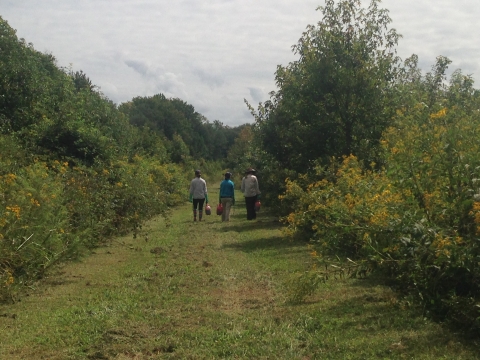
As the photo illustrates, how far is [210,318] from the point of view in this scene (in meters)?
7.04

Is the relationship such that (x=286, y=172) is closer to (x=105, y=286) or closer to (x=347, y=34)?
(x=347, y=34)

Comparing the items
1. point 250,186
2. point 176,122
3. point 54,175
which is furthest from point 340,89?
point 176,122

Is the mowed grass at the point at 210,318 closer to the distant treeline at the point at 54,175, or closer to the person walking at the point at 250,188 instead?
the distant treeline at the point at 54,175

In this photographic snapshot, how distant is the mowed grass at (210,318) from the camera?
581cm

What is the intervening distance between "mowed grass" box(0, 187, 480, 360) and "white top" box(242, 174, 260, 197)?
23.1 ft

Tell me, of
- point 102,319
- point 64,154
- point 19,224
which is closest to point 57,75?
point 64,154

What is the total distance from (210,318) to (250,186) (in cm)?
1161

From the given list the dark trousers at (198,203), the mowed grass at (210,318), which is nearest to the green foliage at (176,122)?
the dark trousers at (198,203)

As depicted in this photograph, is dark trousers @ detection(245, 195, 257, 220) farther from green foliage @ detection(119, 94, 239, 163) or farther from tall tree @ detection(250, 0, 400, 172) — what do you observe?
green foliage @ detection(119, 94, 239, 163)

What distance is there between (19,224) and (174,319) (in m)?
3.49

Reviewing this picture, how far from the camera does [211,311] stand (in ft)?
24.3

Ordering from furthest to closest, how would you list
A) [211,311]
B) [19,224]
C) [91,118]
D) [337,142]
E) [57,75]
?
[57,75] < [91,118] < [337,142] < [19,224] < [211,311]

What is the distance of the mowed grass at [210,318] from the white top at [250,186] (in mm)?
7055

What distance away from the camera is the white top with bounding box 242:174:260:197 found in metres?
18.5
